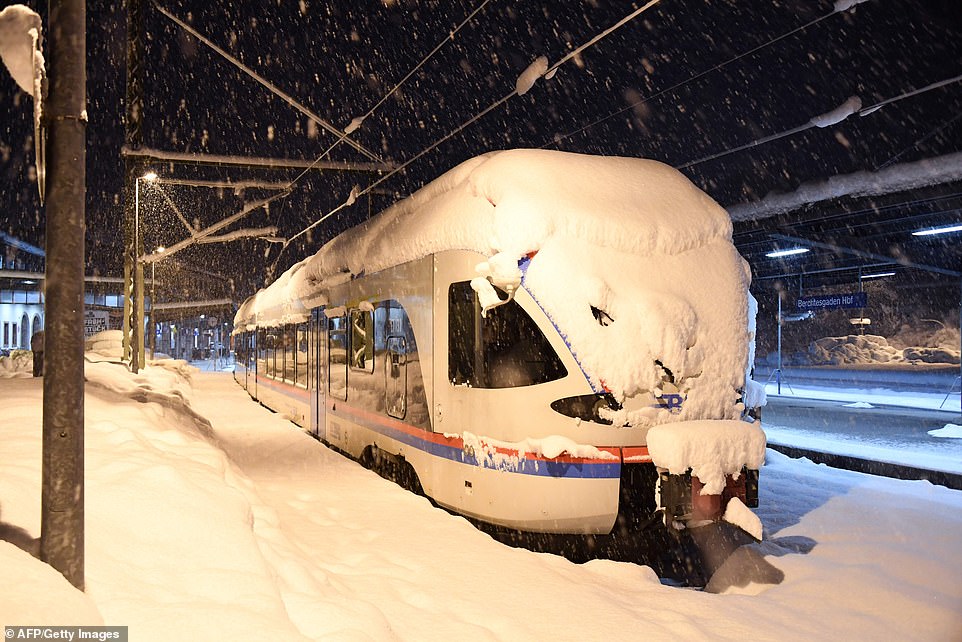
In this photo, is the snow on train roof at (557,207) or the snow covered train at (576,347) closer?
the snow covered train at (576,347)

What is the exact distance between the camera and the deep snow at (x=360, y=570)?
3.29 m

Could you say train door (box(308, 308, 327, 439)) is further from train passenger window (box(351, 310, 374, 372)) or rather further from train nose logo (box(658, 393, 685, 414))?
train nose logo (box(658, 393, 685, 414))

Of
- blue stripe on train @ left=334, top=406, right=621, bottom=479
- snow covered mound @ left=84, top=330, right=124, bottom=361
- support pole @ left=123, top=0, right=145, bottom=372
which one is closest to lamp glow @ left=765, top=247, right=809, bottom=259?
blue stripe on train @ left=334, top=406, right=621, bottom=479

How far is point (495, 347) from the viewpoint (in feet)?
19.8

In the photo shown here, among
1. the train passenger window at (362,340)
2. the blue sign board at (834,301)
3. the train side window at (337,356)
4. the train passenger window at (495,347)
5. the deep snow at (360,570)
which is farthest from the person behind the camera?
the blue sign board at (834,301)

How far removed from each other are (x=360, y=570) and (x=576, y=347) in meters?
2.21

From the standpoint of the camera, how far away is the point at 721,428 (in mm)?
5457

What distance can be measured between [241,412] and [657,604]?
13395 mm

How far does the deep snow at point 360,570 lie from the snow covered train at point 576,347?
20.8 inches

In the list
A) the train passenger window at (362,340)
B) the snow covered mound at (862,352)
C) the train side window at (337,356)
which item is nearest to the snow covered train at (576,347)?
the train passenger window at (362,340)

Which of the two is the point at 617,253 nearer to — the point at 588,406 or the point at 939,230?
the point at 588,406

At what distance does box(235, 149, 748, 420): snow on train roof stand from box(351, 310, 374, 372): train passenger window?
202 cm

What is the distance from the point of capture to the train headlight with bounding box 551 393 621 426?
549 cm

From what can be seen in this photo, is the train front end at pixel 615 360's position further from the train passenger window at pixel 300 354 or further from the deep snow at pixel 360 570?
the train passenger window at pixel 300 354
